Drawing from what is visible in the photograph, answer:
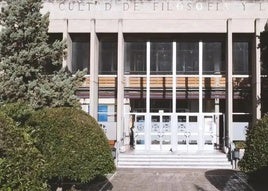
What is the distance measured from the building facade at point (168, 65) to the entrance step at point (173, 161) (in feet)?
6.52

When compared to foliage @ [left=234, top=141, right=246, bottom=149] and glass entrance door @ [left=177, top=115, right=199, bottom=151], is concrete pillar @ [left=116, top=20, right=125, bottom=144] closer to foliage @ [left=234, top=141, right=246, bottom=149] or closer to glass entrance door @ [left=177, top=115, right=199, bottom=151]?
glass entrance door @ [left=177, top=115, right=199, bottom=151]

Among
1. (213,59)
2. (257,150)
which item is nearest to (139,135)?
(213,59)

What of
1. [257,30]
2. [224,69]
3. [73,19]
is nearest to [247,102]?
→ [224,69]

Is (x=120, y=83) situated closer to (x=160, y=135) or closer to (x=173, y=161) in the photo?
(x=160, y=135)

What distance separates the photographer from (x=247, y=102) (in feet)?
106

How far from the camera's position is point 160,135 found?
101ft

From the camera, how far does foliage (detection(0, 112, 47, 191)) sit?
6949 millimetres

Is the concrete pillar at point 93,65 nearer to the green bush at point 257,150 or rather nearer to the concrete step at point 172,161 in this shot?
the concrete step at point 172,161

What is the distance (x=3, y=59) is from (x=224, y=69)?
1431 cm

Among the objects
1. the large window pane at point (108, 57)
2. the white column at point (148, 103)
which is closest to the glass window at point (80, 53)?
the large window pane at point (108, 57)

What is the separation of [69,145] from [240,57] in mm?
21488

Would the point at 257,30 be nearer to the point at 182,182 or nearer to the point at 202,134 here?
the point at 202,134

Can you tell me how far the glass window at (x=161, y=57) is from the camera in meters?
32.3

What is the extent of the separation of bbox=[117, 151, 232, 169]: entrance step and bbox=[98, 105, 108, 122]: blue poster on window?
496 centimetres
